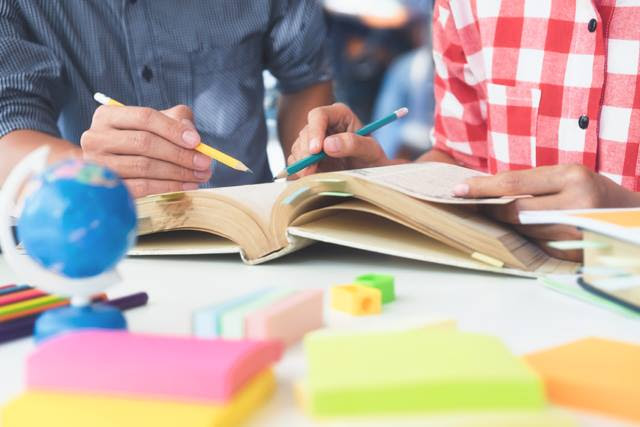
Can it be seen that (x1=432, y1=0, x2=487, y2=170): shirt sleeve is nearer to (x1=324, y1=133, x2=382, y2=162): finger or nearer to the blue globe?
(x1=324, y1=133, x2=382, y2=162): finger

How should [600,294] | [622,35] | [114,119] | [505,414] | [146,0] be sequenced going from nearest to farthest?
[505,414]
[600,294]
[114,119]
[622,35]
[146,0]

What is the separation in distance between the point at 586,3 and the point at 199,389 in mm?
976

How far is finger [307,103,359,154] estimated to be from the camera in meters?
0.93

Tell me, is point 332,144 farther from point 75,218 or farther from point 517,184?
point 75,218

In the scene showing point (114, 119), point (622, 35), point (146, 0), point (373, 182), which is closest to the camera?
point (373, 182)

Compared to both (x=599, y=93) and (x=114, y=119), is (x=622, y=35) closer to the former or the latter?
(x=599, y=93)

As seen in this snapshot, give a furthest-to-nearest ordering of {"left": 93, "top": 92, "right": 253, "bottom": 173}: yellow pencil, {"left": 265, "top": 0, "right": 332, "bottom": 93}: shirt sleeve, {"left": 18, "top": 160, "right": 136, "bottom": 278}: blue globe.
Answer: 1. {"left": 265, "top": 0, "right": 332, "bottom": 93}: shirt sleeve
2. {"left": 93, "top": 92, "right": 253, "bottom": 173}: yellow pencil
3. {"left": 18, "top": 160, "right": 136, "bottom": 278}: blue globe

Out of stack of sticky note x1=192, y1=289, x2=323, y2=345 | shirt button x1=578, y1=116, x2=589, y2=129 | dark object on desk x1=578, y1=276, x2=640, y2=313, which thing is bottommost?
dark object on desk x1=578, y1=276, x2=640, y2=313

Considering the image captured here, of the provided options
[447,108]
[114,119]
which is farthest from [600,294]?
[447,108]

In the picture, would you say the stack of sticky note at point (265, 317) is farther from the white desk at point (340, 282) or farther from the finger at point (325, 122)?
the finger at point (325, 122)

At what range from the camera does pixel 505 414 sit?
325mm

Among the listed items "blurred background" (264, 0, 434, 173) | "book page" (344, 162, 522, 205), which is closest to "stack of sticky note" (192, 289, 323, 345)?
"book page" (344, 162, 522, 205)

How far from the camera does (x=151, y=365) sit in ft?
1.14

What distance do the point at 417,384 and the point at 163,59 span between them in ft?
3.63
